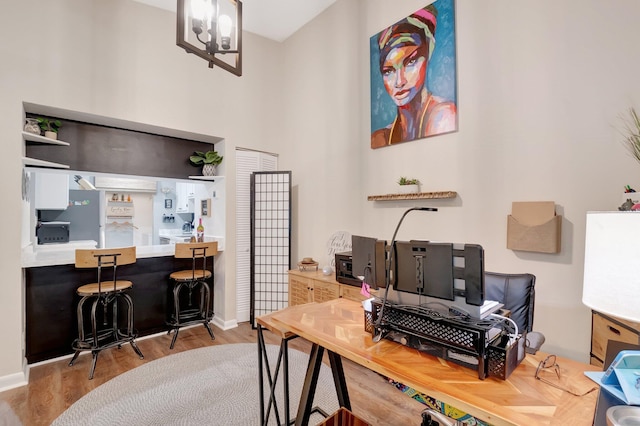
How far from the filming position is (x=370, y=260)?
1504mm

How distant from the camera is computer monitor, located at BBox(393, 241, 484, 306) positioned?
115 cm

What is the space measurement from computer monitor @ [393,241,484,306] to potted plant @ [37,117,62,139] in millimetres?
3523

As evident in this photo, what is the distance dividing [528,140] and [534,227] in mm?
645

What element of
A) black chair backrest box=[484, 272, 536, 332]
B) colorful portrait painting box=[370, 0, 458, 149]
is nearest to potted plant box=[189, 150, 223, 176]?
colorful portrait painting box=[370, 0, 458, 149]

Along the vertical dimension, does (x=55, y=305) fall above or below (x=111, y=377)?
above

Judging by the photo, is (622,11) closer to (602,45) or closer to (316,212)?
(602,45)

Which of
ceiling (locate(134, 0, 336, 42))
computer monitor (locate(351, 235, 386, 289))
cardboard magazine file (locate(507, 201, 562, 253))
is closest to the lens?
Answer: computer monitor (locate(351, 235, 386, 289))

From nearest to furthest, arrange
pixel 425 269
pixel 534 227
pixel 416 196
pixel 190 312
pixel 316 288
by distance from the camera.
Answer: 1. pixel 425 269
2. pixel 534 227
3. pixel 416 196
4. pixel 316 288
5. pixel 190 312

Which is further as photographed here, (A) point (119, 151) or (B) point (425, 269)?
(A) point (119, 151)

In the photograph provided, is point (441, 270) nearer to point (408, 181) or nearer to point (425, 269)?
point (425, 269)

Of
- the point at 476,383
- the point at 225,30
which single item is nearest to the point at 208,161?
the point at 225,30

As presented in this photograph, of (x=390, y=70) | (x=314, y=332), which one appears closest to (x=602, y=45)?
(x=390, y=70)

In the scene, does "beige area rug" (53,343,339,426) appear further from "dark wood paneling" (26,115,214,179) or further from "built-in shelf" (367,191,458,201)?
"dark wood paneling" (26,115,214,179)

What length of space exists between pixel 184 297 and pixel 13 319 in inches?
63.1
